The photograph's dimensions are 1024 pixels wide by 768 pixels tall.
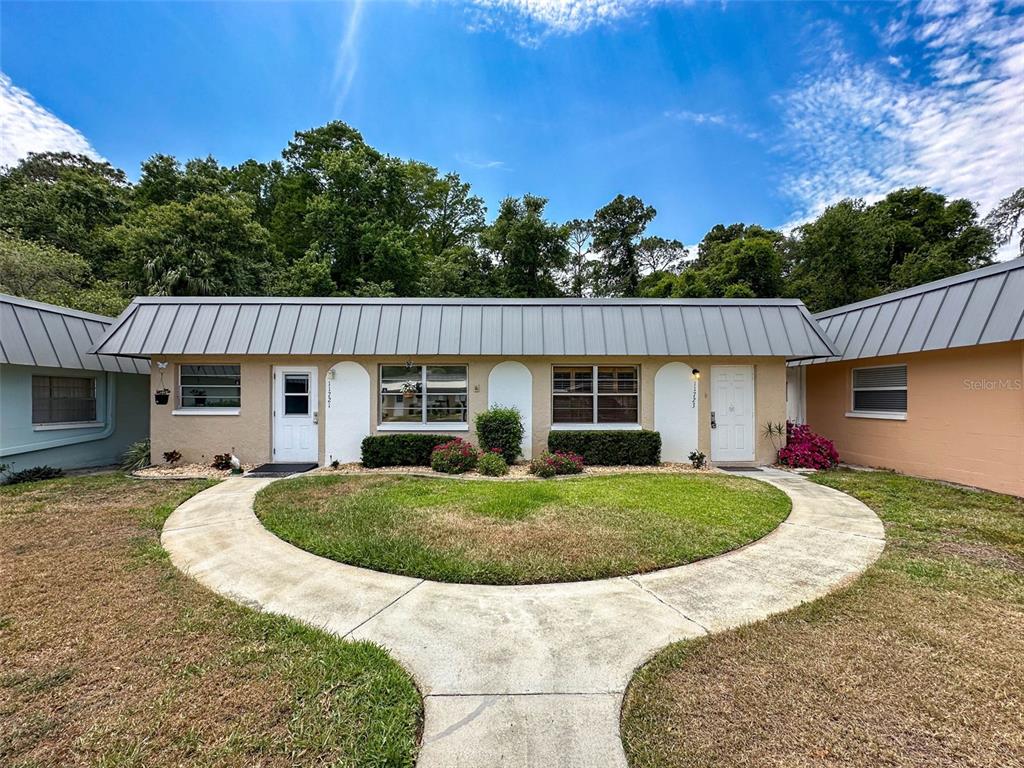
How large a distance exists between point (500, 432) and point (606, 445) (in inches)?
95.6

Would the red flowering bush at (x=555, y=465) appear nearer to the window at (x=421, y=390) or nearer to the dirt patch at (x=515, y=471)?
the dirt patch at (x=515, y=471)

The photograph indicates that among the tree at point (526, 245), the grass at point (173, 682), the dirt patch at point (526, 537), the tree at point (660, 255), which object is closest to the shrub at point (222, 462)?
the grass at point (173, 682)

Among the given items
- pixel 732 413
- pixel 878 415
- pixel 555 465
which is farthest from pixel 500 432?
pixel 878 415

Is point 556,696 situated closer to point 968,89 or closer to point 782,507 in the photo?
point 782,507

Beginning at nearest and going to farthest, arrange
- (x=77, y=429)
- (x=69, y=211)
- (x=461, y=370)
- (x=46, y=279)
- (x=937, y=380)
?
(x=937, y=380) → (x=77, y=429) → (x=461, y=370) → (x=46, y=279) → (x=69, y=211)

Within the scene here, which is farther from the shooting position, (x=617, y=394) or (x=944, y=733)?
(x=617, y=394)

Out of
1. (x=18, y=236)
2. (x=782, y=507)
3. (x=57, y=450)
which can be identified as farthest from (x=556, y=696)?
(x=18, y=236)

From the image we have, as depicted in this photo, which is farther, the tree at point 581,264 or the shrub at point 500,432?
the tree at point 581,264

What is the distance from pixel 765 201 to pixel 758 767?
872 inches

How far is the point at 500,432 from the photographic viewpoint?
8992mm

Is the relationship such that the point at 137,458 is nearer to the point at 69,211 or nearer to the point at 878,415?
the point at 878,415

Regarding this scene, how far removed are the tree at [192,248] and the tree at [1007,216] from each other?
28.2 m

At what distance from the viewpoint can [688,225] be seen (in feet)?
79.1

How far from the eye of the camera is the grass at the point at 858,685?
6.39 ft
